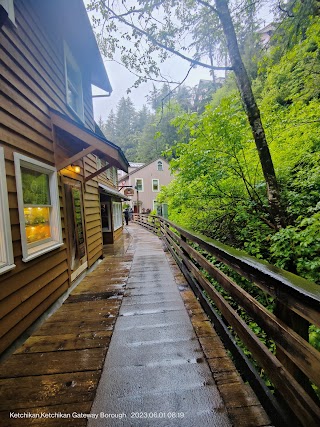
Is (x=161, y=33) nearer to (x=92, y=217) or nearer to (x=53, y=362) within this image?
(x=92, y=217)

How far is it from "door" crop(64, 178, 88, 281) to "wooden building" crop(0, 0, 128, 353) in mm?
18

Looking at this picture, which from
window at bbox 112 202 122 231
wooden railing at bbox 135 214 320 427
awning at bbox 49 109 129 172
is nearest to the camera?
wooden railing at bbox 135 214 320 427

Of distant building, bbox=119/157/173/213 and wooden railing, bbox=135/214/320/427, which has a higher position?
distant building, bbox=119/157/173/213

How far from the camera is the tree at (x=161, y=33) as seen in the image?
3940 millimetres

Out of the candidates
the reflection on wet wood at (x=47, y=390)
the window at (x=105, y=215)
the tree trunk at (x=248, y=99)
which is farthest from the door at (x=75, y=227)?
the window at (x=105, y=215)

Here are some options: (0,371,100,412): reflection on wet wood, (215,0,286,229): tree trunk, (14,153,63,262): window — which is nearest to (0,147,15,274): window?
(14,153,63,262): window

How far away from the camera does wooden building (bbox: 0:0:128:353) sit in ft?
6.68

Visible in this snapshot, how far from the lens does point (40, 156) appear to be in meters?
2.75

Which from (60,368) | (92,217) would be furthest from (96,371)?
(92,217)

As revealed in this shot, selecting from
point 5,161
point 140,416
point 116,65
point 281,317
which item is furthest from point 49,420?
point 116,65

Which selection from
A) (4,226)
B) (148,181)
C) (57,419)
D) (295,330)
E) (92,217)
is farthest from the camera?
(148,181)

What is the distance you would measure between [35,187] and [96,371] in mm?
2271

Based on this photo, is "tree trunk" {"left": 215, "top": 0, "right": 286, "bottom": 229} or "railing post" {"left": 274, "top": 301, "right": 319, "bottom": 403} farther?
"tree trunk" {"left": 215, "top": 0, "right": 286, "bottom": 229}

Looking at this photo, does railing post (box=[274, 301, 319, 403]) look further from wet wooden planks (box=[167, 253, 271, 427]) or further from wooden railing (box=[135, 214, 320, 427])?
wet wooden planks (box=[167, 253, 271, 427])
